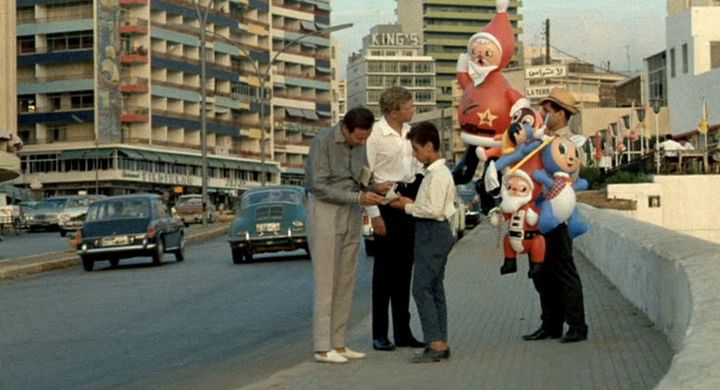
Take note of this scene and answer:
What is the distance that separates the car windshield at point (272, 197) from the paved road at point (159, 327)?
3529 millimetres

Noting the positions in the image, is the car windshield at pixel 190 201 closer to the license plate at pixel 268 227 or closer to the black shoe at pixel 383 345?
the license plate at pixel 268 227

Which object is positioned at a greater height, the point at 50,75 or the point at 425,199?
the point at 50,75

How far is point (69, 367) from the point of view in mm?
11711

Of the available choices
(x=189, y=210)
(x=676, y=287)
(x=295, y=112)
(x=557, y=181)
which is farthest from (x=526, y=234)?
(x=295, y=112)

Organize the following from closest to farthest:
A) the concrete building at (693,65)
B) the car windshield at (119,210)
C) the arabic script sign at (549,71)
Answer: the car windshield at (119,210)
the arabic script sign at (549,71)
the concrete building at (693,65)

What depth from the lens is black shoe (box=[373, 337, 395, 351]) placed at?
440 inches

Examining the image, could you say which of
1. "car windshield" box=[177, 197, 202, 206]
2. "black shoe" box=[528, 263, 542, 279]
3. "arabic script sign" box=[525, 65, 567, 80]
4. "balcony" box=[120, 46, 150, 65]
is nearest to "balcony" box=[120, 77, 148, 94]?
"balcony" box=[120, 46, 150, 65]

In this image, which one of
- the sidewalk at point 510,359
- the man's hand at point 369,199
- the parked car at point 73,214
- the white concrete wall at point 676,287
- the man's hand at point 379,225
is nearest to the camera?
the white concrete wall at point 676,287

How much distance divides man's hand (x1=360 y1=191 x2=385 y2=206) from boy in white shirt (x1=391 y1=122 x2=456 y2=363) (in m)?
0.24

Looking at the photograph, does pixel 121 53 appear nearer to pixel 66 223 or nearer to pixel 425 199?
pixel 66 223

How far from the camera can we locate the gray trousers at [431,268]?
407 inches

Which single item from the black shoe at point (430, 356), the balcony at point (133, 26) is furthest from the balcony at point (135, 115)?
the black shoe at point (430, 356)

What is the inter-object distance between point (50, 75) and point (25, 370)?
107 m

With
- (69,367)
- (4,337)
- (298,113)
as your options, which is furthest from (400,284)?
(298,113)
